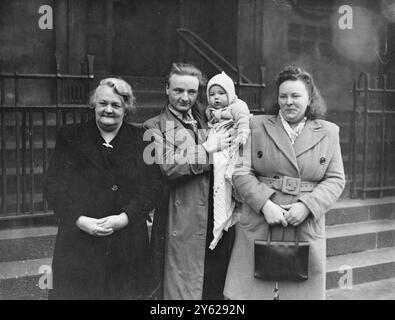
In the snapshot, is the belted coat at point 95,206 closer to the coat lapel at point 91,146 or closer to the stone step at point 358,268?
the coat lapel at point 91,146

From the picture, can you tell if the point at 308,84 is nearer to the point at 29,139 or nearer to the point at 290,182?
the point at 290,182

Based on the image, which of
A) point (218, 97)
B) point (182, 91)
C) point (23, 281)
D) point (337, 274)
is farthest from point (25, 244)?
point (337, 274)

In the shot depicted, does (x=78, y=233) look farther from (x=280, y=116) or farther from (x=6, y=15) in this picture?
(x=6, y=15)

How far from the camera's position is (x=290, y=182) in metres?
2.94

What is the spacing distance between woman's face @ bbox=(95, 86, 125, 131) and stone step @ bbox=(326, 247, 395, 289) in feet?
8.76

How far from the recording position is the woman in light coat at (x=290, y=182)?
2.92m

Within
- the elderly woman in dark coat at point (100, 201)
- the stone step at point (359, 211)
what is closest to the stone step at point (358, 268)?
the stone step at point (359, 211)

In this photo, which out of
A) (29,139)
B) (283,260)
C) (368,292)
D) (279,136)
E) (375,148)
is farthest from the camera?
(375,148)

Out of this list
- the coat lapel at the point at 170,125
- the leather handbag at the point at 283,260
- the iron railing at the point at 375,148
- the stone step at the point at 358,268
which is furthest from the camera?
the iron railing at the point at 375,148

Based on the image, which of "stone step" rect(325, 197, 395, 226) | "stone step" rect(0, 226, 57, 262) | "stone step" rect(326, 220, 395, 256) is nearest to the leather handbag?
"stone step" rect(0, 226, 57, 262)

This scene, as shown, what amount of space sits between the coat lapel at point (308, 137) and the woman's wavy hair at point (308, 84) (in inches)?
2.7

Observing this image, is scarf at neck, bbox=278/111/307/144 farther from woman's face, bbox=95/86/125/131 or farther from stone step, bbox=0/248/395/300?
stone step, bbox=0/248/395/300

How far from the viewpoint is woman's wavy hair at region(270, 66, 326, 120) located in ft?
9.64

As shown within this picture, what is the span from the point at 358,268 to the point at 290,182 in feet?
7.66
